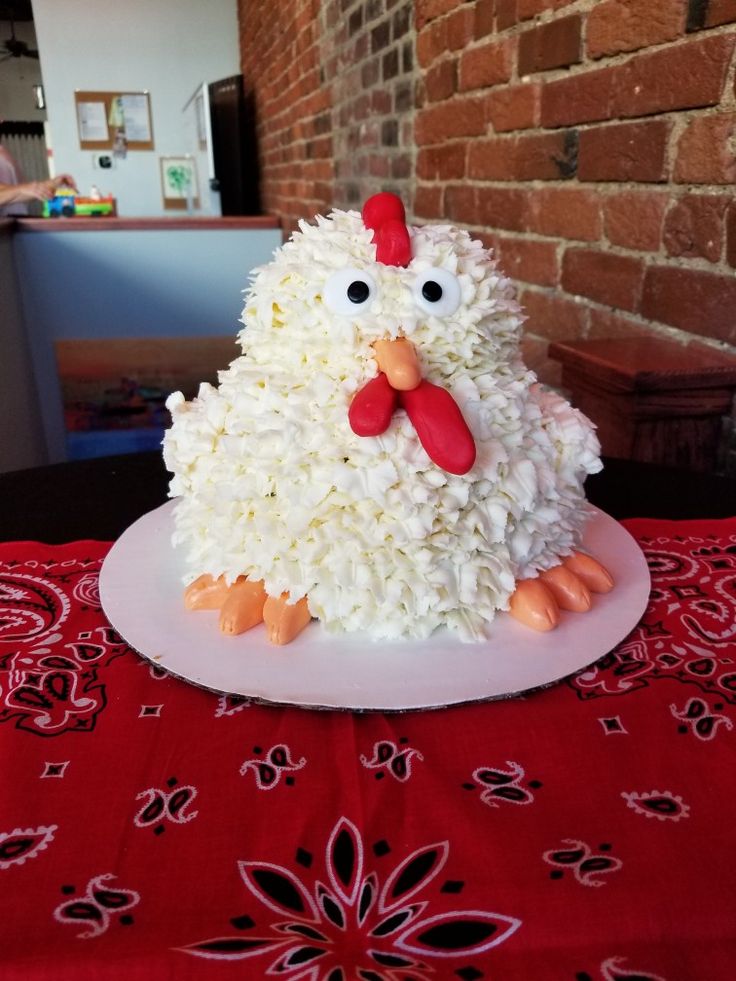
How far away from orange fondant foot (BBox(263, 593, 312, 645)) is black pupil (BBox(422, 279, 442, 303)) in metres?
0.22

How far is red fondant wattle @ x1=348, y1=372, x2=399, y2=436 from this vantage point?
1.55 ft

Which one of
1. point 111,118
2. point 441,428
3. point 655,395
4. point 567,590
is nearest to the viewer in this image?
point 441,428

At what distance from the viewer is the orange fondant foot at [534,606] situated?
54 cm

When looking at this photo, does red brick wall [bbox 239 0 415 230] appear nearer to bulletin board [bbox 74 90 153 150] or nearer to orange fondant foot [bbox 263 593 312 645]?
bulletin board [bbox 74 90 153 150]

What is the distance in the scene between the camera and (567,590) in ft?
1.88

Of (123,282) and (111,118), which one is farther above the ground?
(111,118)

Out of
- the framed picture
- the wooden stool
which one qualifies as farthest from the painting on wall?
the framed picture

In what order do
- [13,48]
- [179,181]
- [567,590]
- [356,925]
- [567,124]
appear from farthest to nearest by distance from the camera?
[13,48], [179,181], [567,124], [567,590], [356,925]

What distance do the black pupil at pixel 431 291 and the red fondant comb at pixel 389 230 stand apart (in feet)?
0.08

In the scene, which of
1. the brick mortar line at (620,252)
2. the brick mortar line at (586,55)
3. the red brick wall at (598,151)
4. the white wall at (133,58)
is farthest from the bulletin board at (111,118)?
→ the brick mortar line at (620,252)

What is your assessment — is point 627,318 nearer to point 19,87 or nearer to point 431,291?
point 431,291

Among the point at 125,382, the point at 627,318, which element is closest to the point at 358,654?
the point at 627,318

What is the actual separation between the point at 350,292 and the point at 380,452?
0.36 feet

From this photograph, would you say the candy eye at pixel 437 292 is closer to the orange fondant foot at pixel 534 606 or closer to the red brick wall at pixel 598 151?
the orange fondant foot at pixel 534 606
